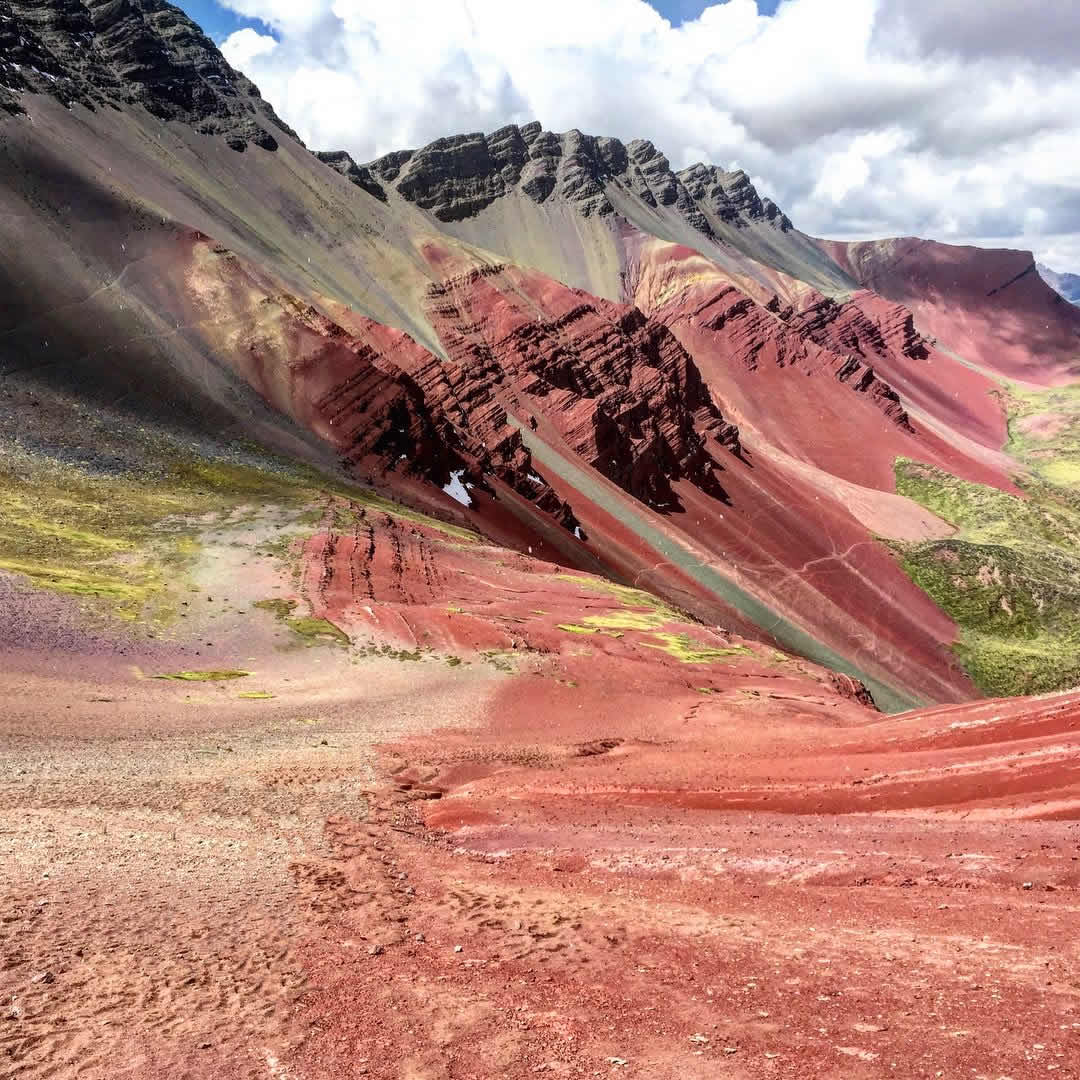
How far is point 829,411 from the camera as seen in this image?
362 feet

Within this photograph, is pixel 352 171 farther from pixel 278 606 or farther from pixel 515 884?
→ pixel 515 884

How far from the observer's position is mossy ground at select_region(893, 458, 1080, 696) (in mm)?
61812

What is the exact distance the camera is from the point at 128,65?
10038cm

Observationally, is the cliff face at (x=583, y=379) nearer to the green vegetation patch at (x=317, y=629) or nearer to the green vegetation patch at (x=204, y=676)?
the green vegetation patch at (x=317, y=629)

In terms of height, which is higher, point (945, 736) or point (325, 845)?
point (945, 736)

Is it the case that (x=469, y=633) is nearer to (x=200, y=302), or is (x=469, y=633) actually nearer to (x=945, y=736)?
(x=945, y=736)

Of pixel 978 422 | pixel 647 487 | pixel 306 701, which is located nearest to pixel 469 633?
pixel 306 701

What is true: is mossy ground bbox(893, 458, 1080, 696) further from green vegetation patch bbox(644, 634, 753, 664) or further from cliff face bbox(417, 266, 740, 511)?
green vegetation patch bbox(644, 634, 753, 664)

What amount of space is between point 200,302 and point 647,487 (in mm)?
39463

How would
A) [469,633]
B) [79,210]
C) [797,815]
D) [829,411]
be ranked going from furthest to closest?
[829,411], [79,210], [469,633], [797,815]

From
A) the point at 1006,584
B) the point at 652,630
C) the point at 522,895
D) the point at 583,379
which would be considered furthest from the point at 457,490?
the point at 522,895

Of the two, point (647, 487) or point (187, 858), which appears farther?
point (647, 487)

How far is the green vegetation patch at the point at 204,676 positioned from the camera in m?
25.1

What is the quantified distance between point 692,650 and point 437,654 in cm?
1062
